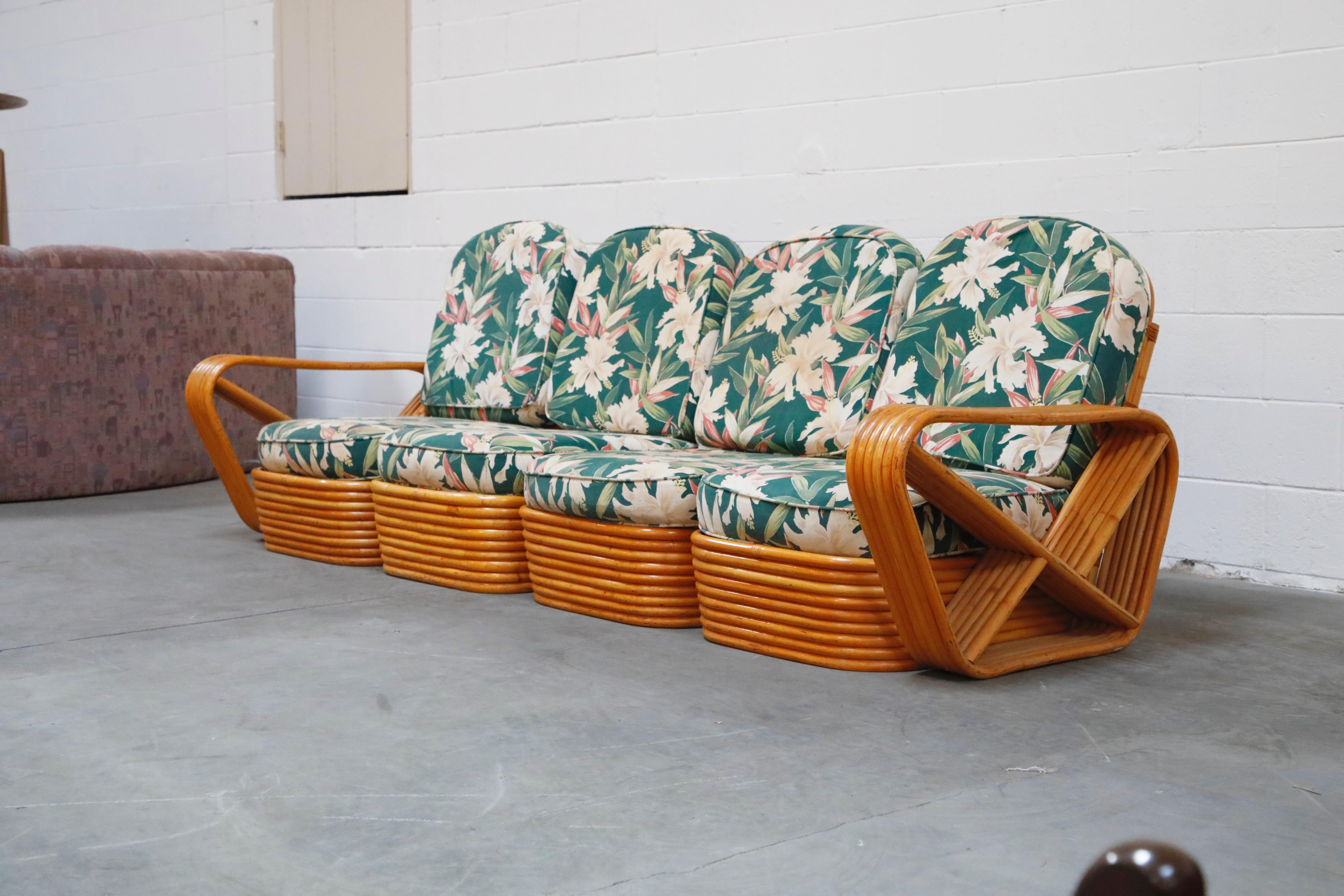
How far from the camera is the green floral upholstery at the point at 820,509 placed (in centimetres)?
243

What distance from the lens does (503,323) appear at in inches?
154

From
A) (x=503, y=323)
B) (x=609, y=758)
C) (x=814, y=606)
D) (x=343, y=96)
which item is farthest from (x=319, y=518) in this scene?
(x=343, y=96)

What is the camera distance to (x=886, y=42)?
380cm

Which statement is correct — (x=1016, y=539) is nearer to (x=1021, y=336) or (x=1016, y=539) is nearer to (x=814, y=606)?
(x=814, y=606)

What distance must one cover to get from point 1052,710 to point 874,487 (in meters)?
0.50

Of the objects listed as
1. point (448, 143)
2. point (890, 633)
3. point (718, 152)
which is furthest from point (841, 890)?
point (448, 143)

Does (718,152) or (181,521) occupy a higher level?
(718,152)

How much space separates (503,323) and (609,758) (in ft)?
7.11

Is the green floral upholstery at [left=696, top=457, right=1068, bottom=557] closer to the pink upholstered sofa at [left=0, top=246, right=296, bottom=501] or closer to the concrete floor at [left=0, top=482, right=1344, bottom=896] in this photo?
the concrete floor at [left=0, top=482, right=1344, bottom=896]

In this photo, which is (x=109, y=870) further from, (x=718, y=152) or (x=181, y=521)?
(x=718, y=152)

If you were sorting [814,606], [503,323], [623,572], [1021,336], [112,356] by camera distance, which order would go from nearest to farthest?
1. [814,606]
2. [1021,336]
3. [623,572]
4. [503,323]
5. [112,356]

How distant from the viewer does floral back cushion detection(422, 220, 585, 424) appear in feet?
12.5

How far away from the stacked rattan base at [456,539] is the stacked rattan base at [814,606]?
2.17 feet

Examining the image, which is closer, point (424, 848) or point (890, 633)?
point (424, 848)
